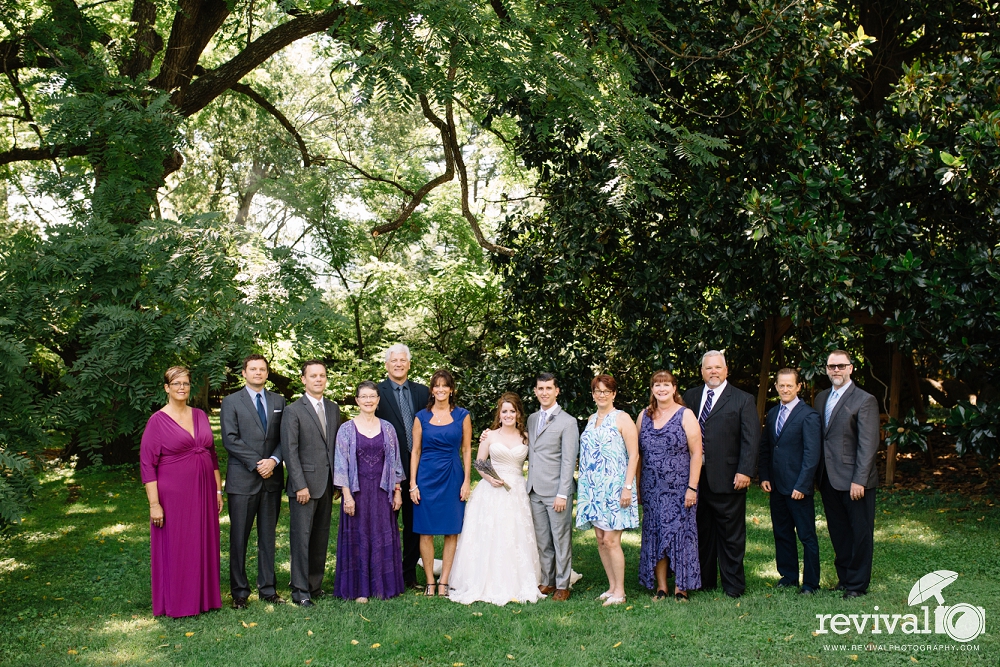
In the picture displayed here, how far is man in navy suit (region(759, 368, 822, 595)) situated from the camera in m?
6.38

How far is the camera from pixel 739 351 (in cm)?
1150

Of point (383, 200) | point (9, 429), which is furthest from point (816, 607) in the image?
point (383, 200)

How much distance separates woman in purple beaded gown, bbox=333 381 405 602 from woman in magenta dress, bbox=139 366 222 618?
3.56 feet

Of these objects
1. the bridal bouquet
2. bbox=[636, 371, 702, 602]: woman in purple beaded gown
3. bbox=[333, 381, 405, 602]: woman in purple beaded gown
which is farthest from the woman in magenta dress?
bbox=[636, 371, 702, 602]: woman in purple beaded gown

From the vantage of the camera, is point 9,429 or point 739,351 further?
point 739,351

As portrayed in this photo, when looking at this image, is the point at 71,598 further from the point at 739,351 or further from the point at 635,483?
the point at 739,351

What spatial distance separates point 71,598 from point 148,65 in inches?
259

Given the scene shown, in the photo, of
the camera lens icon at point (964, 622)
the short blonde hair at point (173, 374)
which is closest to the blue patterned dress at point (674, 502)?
the camera lens icon at point (964, 622)

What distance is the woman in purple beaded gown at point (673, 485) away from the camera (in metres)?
6.42

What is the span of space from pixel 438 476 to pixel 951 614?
13.5 feet

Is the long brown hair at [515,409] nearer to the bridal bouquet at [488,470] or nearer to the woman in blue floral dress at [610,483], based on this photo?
the bridal bouquet at [488,470]

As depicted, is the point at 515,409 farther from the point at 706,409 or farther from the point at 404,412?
the point at 706,409

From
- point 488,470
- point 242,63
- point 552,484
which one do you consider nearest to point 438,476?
point 488,470

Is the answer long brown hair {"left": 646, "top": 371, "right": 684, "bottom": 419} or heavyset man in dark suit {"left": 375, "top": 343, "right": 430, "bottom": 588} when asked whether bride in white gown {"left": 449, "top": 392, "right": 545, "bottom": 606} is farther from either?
long brown hair {"left": 646, "top": 371, "right": 684, "bottom": 419}
